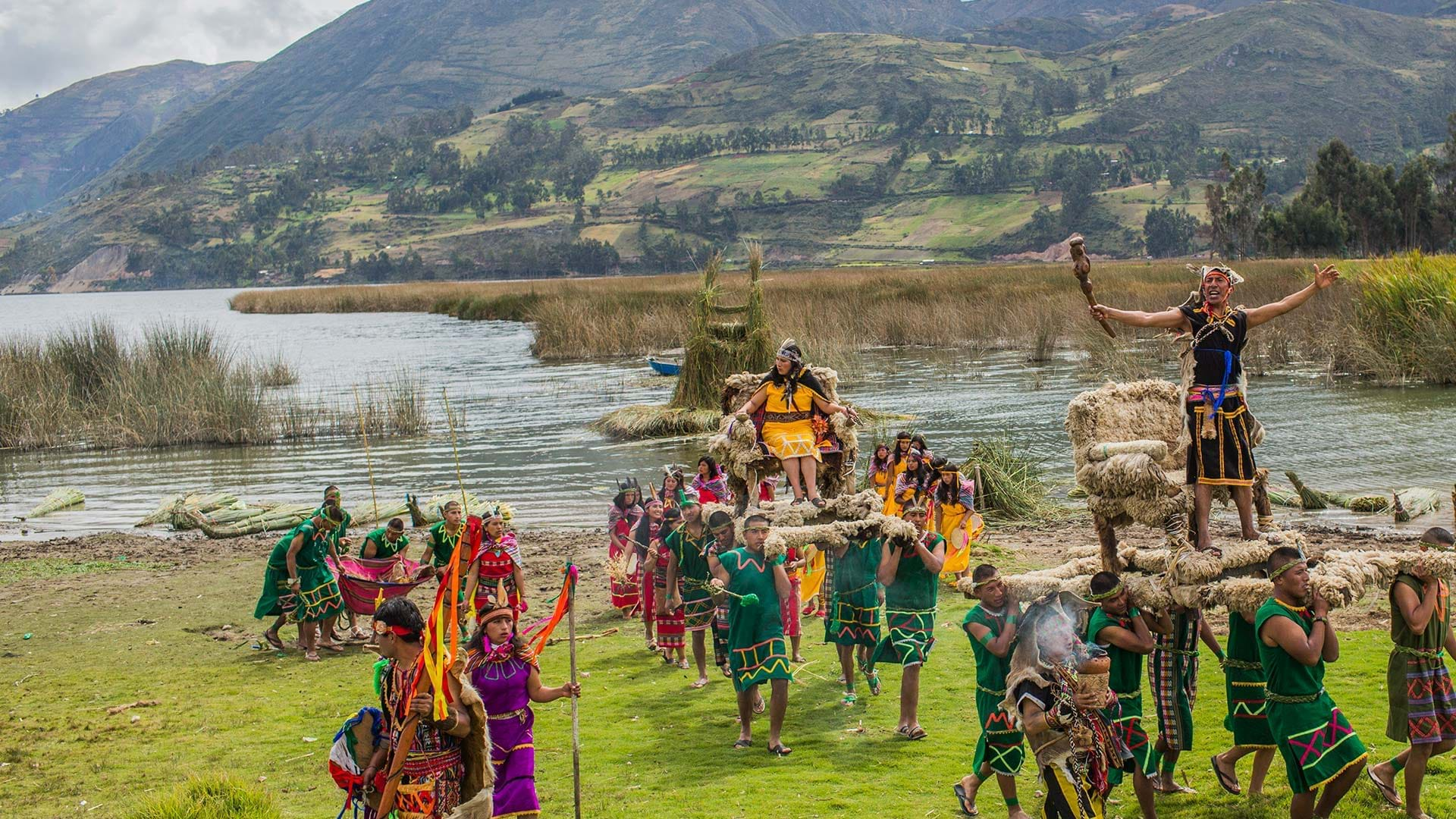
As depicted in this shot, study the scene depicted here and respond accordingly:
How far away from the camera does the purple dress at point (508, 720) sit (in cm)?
684

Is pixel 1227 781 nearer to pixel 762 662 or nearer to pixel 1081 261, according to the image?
pixel 762 662

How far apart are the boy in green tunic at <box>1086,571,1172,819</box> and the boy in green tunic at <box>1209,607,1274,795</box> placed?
485 mm

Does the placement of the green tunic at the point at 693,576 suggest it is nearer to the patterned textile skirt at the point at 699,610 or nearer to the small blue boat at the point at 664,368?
the patterned textile skirt at the point at 699,610

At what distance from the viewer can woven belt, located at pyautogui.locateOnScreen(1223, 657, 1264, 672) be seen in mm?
7656

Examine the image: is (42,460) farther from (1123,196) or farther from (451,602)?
(1123,196)

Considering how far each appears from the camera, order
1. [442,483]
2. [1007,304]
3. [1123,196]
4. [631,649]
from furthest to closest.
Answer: [1123,196] → [1007,304] → [442,483] → [631,649]

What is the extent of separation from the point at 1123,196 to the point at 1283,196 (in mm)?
17708

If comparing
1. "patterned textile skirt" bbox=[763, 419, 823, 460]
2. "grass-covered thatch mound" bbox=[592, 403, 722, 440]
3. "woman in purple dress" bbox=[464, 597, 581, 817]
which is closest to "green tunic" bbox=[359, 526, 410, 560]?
"patterned textile skirt" bbox=[763, 419, 823, 460]

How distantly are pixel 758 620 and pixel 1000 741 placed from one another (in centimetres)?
216

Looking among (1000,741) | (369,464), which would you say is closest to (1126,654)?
(1000,741)

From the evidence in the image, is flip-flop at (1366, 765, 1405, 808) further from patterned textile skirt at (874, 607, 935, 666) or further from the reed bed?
the reed bed

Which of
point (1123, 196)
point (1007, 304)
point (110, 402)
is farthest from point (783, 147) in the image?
point (110, 402)

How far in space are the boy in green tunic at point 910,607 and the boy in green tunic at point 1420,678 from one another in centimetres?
311

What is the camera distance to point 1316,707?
7.06 metres
